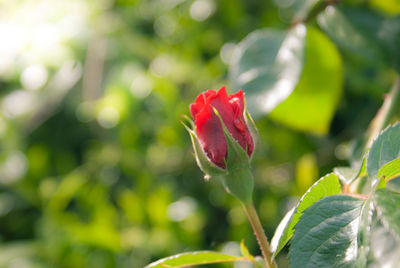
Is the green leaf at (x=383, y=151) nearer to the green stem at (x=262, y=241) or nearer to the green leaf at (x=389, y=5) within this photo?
the green stem at (x=262, y=241)

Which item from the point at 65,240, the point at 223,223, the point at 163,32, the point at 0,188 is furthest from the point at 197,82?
the point at 0,188

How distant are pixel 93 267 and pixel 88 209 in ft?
0.58

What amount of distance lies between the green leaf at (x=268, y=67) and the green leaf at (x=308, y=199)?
0.19m

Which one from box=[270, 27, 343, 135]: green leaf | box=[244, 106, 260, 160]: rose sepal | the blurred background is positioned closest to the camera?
box=[244, 106, 260, 160]: rose sepal

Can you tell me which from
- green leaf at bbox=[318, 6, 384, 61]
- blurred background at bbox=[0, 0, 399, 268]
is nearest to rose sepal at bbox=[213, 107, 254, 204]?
green leaf at bbox=[318, 6, 384, 61]

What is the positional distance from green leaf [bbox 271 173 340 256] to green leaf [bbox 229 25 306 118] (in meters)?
0.19

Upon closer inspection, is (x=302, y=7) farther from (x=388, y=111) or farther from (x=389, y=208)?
(x=389, y=208)

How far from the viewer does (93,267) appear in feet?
2.99

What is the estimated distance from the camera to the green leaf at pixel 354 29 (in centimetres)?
58

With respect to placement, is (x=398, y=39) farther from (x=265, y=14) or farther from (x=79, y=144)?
(x=79, y=144)

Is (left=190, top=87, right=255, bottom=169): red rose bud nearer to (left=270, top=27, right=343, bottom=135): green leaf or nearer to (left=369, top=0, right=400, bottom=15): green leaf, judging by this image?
(left=270, top=27, right=343, bottom=135): green leaf

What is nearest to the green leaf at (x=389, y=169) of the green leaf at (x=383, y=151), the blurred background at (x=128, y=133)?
the green leaf at (x=383, y=151)

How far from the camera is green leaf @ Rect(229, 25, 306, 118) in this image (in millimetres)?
543

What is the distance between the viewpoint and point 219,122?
1.24 feet
